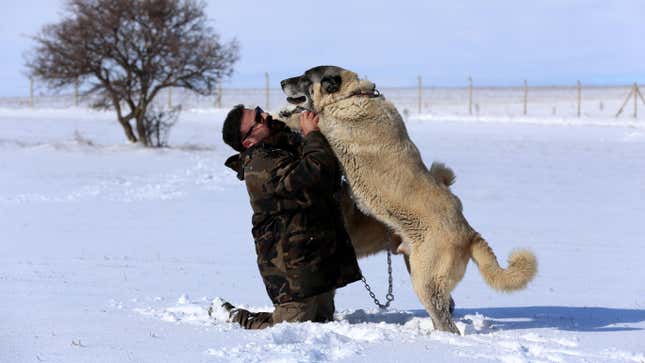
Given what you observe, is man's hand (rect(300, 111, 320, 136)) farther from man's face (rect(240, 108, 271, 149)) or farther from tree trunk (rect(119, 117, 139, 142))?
tree trunk (rect(119, 117, 139, 142))

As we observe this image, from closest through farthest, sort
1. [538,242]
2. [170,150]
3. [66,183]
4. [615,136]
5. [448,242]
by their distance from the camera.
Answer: [448,242] → [538,242] → [66,183] → [170,150] → [615,136]

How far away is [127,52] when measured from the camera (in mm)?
21719

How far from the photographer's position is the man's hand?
5366 millimetres

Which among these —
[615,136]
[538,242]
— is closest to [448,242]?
[538,242]

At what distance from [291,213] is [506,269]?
1517 millimetres

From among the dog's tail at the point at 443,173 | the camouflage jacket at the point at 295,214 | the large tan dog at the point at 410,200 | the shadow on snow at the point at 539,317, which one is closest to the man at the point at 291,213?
the camouflage jacket at the point at 295,214

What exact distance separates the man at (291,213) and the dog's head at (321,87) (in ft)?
1.07

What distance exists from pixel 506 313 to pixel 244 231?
4.71 m

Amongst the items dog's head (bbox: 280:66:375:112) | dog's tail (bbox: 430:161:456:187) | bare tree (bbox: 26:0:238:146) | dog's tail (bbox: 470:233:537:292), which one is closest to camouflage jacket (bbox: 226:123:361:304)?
dog's head (bbox: 280:66:375:112)

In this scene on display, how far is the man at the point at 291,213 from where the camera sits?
5.09m

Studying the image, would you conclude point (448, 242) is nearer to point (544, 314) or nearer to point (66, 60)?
point (544, 314)

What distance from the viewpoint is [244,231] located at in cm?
1032

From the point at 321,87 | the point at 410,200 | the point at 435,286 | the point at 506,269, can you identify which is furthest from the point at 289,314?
the point at 321,87

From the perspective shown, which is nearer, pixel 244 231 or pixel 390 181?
pixel 390 181
